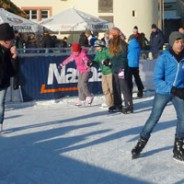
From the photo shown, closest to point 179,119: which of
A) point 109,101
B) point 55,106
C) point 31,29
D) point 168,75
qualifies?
point 168,75

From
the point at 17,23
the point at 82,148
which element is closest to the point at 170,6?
the point at 17,23

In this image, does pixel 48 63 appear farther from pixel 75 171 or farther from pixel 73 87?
pixel 75 171

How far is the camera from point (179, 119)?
304 inches

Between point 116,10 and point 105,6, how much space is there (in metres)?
0.86

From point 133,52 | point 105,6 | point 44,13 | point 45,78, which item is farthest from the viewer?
point 44,13

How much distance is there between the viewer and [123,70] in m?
11.8

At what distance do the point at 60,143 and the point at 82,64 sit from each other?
425cm

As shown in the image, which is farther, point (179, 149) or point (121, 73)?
point (121, 73)

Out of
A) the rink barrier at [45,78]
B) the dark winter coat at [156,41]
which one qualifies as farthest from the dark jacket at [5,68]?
the dark winter coat at [156,41]

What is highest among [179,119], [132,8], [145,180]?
[132,8]

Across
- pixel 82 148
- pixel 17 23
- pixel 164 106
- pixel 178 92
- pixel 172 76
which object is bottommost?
pixel 82 148

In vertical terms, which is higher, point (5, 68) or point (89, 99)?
point (5, 68)

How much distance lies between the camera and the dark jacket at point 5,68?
730 centimetres

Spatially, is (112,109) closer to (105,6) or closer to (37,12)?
(105,6)
